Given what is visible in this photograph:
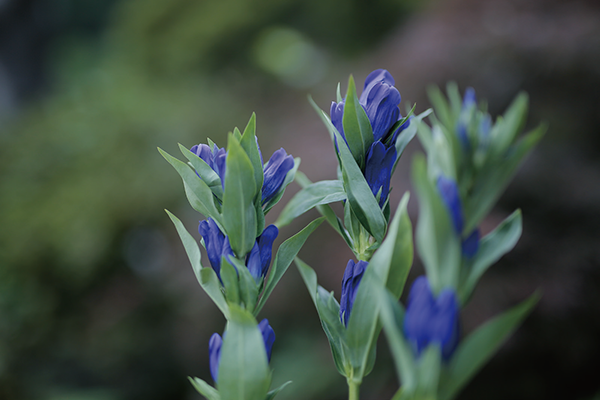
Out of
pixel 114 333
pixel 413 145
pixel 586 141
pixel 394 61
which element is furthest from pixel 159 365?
pixel 586 141

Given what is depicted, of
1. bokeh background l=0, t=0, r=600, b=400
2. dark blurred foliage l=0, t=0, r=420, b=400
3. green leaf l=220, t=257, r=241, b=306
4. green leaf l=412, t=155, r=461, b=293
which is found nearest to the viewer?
green leaf l=412, t=155, r=461, b=293

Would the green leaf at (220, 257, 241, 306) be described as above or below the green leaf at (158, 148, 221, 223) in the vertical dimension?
below

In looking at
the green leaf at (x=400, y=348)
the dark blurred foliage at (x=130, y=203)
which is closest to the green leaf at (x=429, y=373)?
the green leaf at (x=400, y=348)

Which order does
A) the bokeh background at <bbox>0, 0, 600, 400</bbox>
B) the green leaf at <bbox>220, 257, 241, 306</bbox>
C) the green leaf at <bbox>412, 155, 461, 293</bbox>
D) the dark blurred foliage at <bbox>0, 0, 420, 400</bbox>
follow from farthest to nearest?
1. the dark blurred foliage at <bbox>0, 0, 420, 400</bbox>
2. the bokeh background at <bbox>0, 0, 600, 400</bbox>
3. the green leaf at <bbox>220, 257, 241, 306</bbox>
4. the green leaf at <bbox>412, 155, 461, 293</bbox>

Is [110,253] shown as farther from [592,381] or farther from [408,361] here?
[408,361]

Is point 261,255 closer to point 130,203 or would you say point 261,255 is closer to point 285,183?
point 285,183

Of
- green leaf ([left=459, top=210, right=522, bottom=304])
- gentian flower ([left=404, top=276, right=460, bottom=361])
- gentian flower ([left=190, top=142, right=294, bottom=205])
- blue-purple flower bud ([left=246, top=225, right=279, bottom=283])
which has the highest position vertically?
gentian flower ([left=190, top=142, right=294, bottom=205])

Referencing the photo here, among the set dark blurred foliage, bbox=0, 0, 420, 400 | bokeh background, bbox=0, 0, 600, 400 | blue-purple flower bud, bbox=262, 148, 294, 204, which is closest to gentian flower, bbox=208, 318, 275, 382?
blue-purple flower bud, bbox=262, 148, 294, 204

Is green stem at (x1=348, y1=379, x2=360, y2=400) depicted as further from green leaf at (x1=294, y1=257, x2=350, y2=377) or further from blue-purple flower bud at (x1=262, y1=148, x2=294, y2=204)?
blue-purple flower bud at (x1=262, y1=148, x2=294, y2=204)
